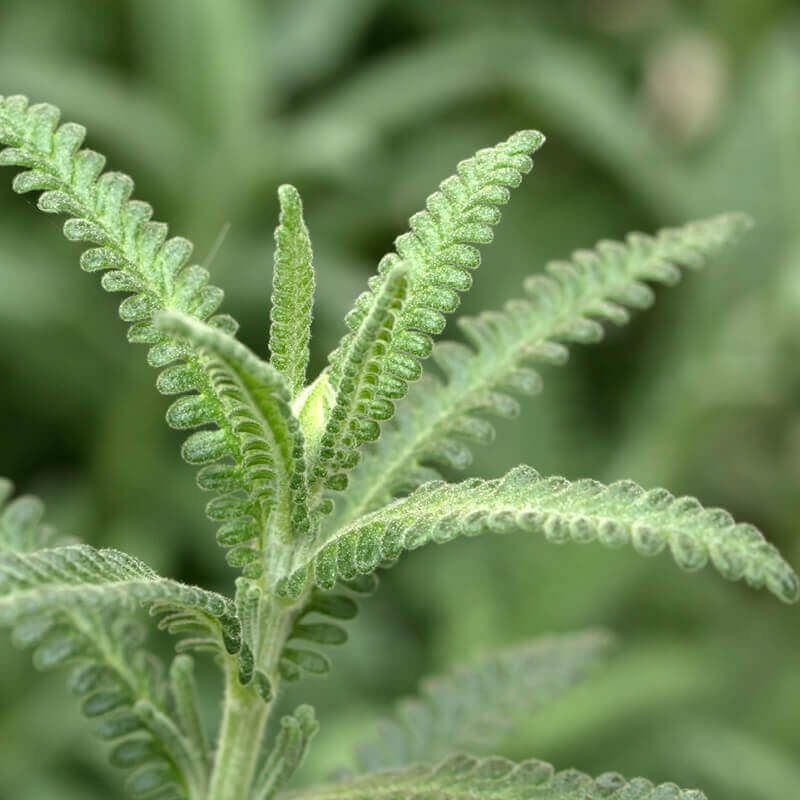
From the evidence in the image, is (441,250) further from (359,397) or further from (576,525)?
(576,525)

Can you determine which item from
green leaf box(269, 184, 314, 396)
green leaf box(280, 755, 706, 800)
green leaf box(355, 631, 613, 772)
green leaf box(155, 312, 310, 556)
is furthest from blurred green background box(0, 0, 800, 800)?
green leaf box(269, 184, 314, 396)

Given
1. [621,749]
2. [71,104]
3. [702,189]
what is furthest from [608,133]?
[621,749]

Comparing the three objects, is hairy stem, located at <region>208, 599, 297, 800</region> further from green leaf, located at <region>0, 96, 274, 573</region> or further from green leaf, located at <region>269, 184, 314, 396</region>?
green leaf, located at <region>269, 184, 314, 396</region>

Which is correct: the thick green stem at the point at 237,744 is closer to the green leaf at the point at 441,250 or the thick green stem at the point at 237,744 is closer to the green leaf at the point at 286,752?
the green leaf at the point at 286,752

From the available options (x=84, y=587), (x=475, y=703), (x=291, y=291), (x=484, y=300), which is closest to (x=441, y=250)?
(x=291, y=291)

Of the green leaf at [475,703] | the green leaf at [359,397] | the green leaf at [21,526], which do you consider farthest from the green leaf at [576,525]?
the green leaf at [475,703]

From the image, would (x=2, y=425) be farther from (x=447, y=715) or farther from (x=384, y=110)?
(x=447, y=715)
